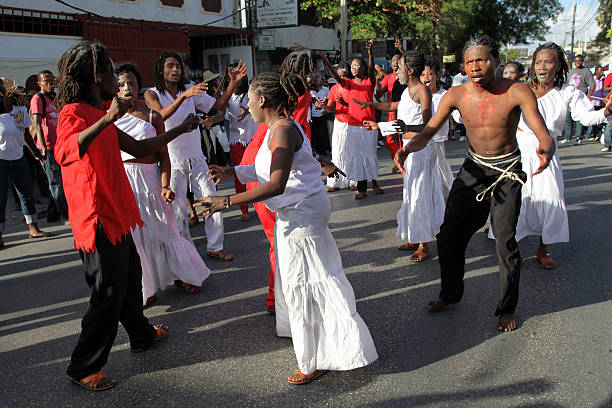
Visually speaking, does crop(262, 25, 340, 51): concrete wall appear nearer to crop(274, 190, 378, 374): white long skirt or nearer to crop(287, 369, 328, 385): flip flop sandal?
crop(274, 190, 378, 374): white long skirt

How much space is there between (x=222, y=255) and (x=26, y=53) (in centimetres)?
1138

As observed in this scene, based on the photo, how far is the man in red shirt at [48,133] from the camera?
7285 millimetres

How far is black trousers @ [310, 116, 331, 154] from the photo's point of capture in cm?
1381

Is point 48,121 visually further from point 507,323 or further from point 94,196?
point 507,323

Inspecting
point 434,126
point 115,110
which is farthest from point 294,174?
point 434,126

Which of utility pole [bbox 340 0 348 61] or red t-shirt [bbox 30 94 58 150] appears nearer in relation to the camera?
red t-shirt [bbox 30 94 58 150]

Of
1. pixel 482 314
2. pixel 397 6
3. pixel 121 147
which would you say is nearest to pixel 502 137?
pixel 482 314

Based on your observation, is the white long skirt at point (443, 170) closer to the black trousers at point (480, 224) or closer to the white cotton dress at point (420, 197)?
the white cotton dress at point (420, 197)

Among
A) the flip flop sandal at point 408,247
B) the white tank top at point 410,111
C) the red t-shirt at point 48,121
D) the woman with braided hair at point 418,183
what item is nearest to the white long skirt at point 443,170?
the woman with braided hair at point 418,183

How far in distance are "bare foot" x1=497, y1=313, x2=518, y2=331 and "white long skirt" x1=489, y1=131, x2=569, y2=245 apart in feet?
5.06

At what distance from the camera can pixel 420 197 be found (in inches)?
211

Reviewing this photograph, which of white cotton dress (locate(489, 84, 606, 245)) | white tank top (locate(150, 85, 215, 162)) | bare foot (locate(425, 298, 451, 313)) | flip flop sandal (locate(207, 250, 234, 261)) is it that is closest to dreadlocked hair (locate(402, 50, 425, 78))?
white cotton dress (locate(489, 84, 606, 245))

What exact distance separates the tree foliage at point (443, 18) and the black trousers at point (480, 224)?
25185mm

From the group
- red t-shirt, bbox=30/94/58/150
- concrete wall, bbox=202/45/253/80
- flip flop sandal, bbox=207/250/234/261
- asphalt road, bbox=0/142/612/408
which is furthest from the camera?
concrete wall, bbox=202/45/253/80
